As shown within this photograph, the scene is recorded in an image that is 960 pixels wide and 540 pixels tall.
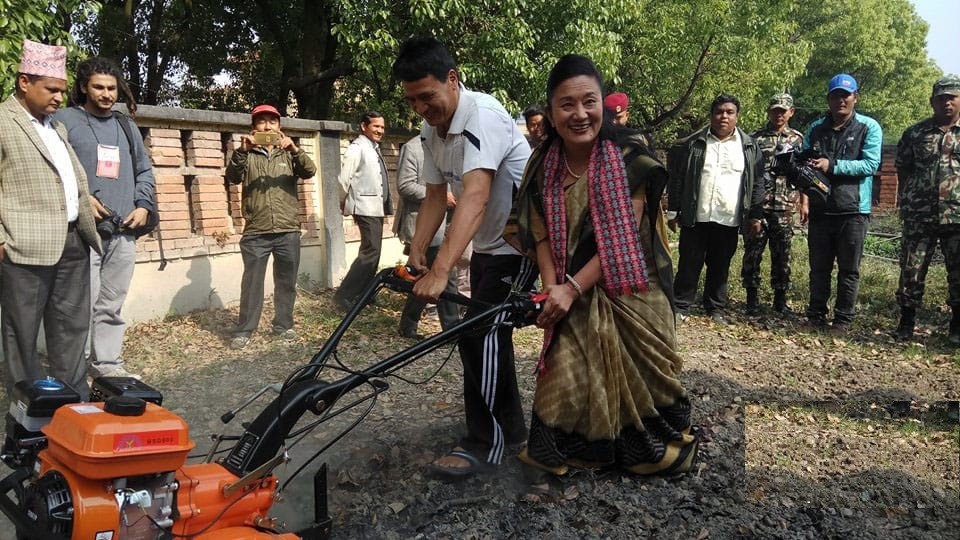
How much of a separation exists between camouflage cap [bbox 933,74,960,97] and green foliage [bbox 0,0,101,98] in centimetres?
671

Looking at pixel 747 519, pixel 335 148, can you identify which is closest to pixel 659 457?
pixel 747 519

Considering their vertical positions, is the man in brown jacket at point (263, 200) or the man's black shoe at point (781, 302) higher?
the man in brown jacket at point (263, 200)

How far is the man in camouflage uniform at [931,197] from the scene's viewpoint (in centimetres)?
604

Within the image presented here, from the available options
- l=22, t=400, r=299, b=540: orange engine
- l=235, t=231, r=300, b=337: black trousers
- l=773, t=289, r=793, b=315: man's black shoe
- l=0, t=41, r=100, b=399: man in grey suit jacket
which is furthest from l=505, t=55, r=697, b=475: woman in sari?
l=773, t=289, r=793, b=315: man's black shoe

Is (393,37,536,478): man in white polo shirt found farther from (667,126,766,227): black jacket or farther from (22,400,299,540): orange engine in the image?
(667,126,766,227): black jacket

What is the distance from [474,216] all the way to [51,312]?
2662 millimetres

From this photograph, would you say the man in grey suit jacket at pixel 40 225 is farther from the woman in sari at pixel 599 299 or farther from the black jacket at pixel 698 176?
the black jacket at pixel 698 176

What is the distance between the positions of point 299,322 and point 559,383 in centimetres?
422

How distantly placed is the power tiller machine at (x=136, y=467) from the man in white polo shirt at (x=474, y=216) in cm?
70

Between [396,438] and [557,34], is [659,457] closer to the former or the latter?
[396,438]

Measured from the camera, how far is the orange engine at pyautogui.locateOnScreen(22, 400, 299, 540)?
213cm

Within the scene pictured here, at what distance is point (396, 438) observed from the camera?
419 cm

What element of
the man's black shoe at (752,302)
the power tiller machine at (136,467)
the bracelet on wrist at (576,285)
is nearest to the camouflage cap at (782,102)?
the man's black shoe at (752,302)

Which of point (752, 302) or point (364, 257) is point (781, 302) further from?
point (364, 257)
